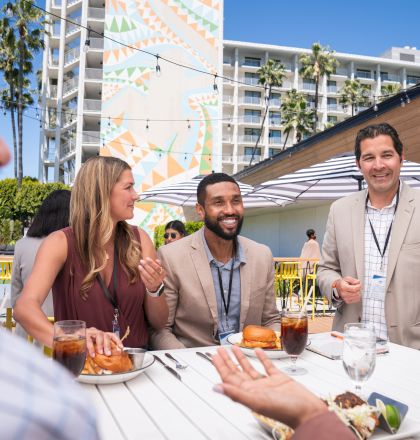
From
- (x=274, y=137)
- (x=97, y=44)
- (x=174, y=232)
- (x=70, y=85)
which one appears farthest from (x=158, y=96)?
(x=274, y=137)

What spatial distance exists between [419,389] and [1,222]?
29.8 m

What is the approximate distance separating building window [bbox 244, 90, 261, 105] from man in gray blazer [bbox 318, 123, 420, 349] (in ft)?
177

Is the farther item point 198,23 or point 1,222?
point 198,23

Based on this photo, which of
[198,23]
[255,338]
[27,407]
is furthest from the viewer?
[198,23]

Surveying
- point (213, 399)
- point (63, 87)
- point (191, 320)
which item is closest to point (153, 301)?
point (191, 320)

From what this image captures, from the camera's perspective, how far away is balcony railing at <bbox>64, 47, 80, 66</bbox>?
36.8 meters

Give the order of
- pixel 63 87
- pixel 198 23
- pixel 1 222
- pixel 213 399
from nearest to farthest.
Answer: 1. pixel 213 399
2. pixel 1 222
3. pixel 198 23
4. pixel 63 87

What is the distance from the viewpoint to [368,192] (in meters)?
2.96

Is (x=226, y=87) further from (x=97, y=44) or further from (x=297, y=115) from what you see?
(x=97, y=44)

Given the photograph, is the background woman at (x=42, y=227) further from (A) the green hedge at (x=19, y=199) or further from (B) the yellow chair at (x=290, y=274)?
(A) the green hedge at (x=19, y=199)

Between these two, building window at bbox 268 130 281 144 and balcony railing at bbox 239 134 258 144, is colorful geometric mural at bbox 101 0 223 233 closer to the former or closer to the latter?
balcony railing at bbox 239 134 258 144

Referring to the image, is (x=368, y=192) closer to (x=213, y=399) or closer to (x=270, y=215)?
(x=213, y=399)

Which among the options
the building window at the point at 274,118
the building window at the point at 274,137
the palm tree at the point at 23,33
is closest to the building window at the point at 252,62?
the building window at the point at 274,118

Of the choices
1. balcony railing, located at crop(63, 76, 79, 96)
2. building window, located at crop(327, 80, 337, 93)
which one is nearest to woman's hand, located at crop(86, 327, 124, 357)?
balcony railing, located at crop(63, 76, 79, 96)
